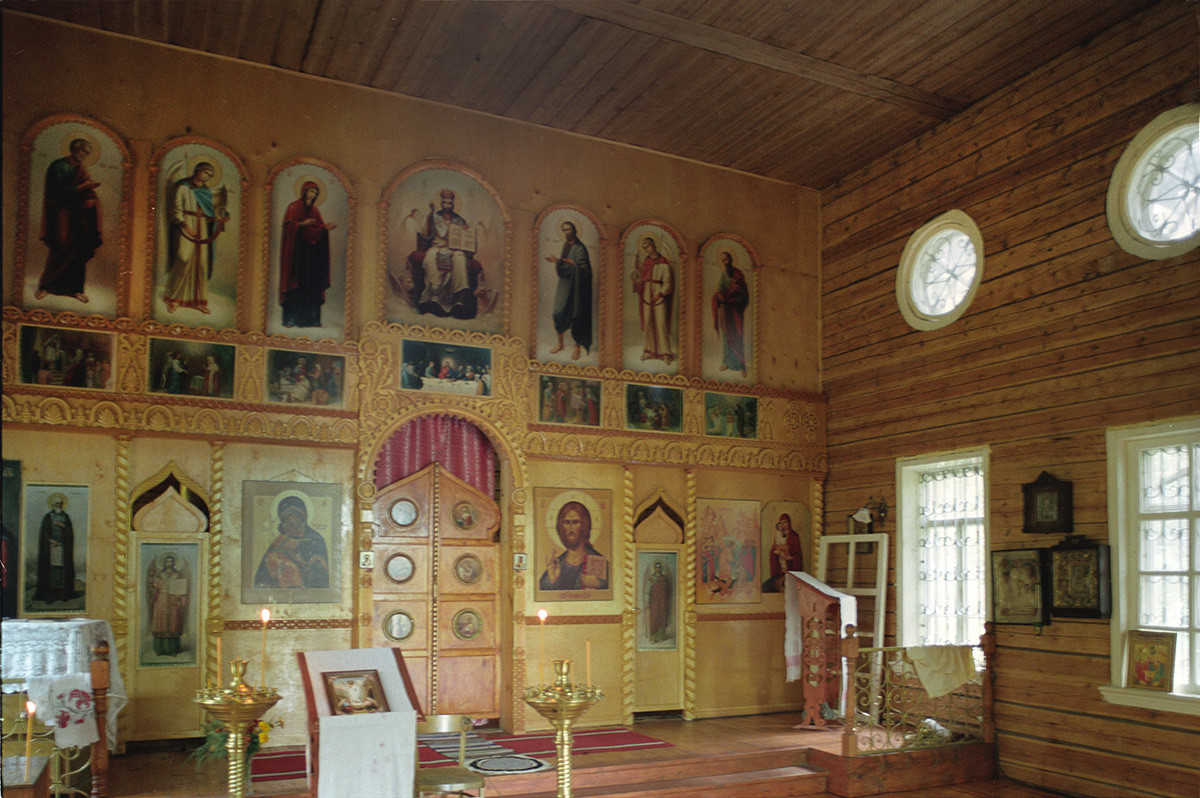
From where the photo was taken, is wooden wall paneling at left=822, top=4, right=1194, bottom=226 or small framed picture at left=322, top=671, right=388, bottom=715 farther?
wooden wall paneling at left=822, top=4, right=1194, bottom=226

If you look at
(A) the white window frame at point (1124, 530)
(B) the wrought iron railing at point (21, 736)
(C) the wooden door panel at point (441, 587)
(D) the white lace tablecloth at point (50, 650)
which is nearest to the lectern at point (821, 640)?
(A) the white window frame at point (1124, 530)

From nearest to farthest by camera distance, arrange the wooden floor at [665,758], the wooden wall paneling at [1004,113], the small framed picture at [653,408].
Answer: the wooden floor at [665,758] < the wooden wall paneling at [1004,113] < the small framed picture at [653,408]

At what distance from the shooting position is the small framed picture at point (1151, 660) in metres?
7.63

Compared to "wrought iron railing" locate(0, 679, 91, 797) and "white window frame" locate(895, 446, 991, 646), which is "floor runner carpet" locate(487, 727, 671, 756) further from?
"wrought iron railing" locate(0, 679, 91, 797)

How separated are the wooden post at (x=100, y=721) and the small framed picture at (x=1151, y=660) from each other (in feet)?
25.4

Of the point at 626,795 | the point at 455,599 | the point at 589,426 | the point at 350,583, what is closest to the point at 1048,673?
the point at 626,795

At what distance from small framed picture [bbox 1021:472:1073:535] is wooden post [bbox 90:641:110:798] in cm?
761

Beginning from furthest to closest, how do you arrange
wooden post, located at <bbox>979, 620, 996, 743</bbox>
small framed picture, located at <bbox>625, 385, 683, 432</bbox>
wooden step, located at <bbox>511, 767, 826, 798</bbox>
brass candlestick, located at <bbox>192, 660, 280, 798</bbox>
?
small framed picture, located at <bbox>625, 385, 683, 432</bbox> → wooden post, located at <bbox>979, 620, 996, 743</bbox> → wooden step, located at <bbox>511, 767, 826, 798</bbox> → brass candlestick, located at <bbox>192, 660, 280, 798</bbox>

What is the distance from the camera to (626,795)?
7926 mm

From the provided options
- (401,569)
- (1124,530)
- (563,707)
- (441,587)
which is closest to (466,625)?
(441,587)

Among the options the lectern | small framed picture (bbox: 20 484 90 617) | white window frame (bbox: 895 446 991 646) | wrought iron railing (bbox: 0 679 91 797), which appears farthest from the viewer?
white window frame (bbox: 895 446 991 646)

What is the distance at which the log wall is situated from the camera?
26.2 feet

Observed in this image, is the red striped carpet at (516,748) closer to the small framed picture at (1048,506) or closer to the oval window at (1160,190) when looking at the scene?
the small framed picture at (1048,506)

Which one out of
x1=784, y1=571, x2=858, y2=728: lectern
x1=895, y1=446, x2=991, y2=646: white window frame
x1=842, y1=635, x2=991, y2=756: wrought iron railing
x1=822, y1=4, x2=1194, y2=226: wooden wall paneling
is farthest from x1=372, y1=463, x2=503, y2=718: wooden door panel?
x1=822, y1=4, x2=1194, y2=226: wooden wall paneling
